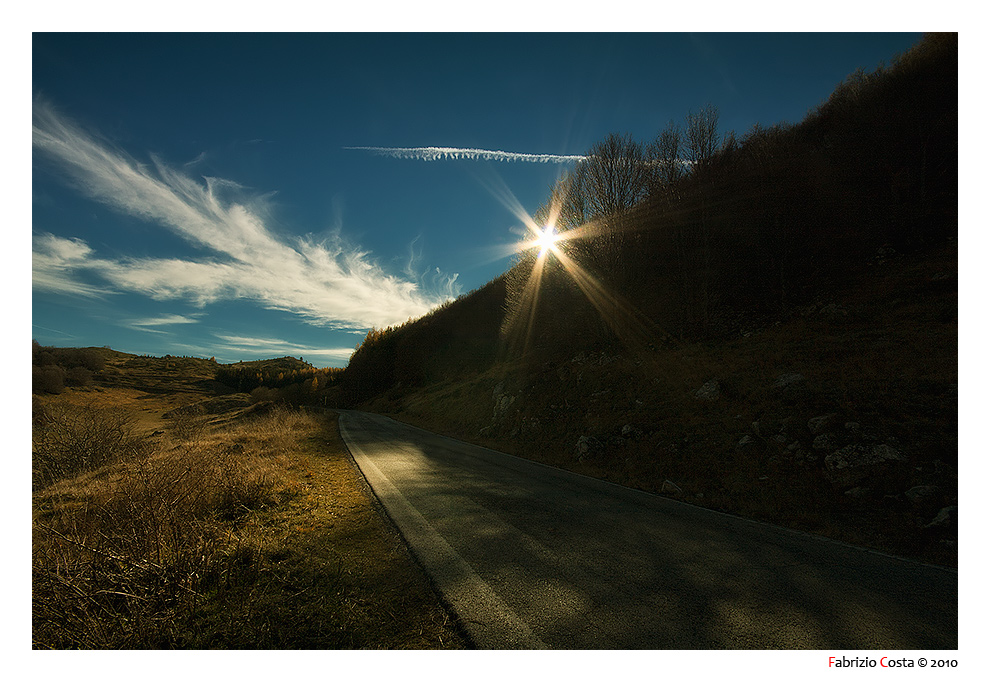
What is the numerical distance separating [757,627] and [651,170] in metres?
20.7

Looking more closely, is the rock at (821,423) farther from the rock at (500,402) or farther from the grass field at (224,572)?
the rock at (500,402)

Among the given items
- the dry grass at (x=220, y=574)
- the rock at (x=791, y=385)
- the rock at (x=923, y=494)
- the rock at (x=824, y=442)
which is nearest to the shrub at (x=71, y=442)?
the dry grass at (x=220, y=574)

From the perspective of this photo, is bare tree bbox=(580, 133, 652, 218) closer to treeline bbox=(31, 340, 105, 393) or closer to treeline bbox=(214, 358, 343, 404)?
treeline bbox=(31, 340, 105, 393)

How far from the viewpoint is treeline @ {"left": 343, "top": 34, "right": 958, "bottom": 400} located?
61.7ft

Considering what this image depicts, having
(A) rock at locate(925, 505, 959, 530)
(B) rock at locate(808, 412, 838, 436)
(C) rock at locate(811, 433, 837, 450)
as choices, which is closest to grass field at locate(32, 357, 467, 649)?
(A) rock at locate(925, 505, 959, 530)

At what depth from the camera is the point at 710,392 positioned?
11297mm

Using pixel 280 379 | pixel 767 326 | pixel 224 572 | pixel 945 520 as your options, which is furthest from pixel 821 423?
pixel 280 379

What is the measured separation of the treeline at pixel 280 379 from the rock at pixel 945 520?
64.8 m

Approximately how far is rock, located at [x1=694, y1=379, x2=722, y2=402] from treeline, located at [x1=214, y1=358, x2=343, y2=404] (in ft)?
196

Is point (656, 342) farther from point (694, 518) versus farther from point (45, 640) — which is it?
point (45, 640)

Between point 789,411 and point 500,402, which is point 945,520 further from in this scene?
point 500,402

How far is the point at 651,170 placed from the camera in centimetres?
1923

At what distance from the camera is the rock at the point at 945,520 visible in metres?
5.15

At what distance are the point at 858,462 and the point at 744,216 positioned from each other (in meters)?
17.1
